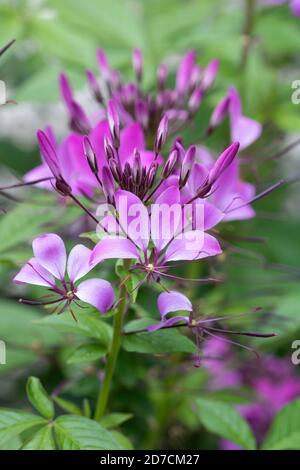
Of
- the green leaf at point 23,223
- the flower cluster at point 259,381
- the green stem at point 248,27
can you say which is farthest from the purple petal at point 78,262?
the green stem at point 248,27

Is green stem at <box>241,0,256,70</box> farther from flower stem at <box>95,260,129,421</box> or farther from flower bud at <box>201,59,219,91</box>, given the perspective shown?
flower stem at <box>95,260,129,421</box>

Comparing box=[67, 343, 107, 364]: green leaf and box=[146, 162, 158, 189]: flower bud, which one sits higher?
box=[146, 162, 158, 189]: flower bud

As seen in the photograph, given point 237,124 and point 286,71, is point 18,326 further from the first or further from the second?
point 286,71

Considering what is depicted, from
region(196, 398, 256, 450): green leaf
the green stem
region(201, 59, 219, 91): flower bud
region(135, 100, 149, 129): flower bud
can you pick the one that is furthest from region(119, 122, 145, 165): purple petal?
the green stem

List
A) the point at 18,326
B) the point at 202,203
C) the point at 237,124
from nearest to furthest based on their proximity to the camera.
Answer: the point at 202,203
the point at 237,124
the point at 18,326

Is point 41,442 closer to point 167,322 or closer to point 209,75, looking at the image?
point 167,322

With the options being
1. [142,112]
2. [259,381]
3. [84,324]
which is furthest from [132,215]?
[259,381]

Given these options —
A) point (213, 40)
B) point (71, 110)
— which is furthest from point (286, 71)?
point (71, 110)
